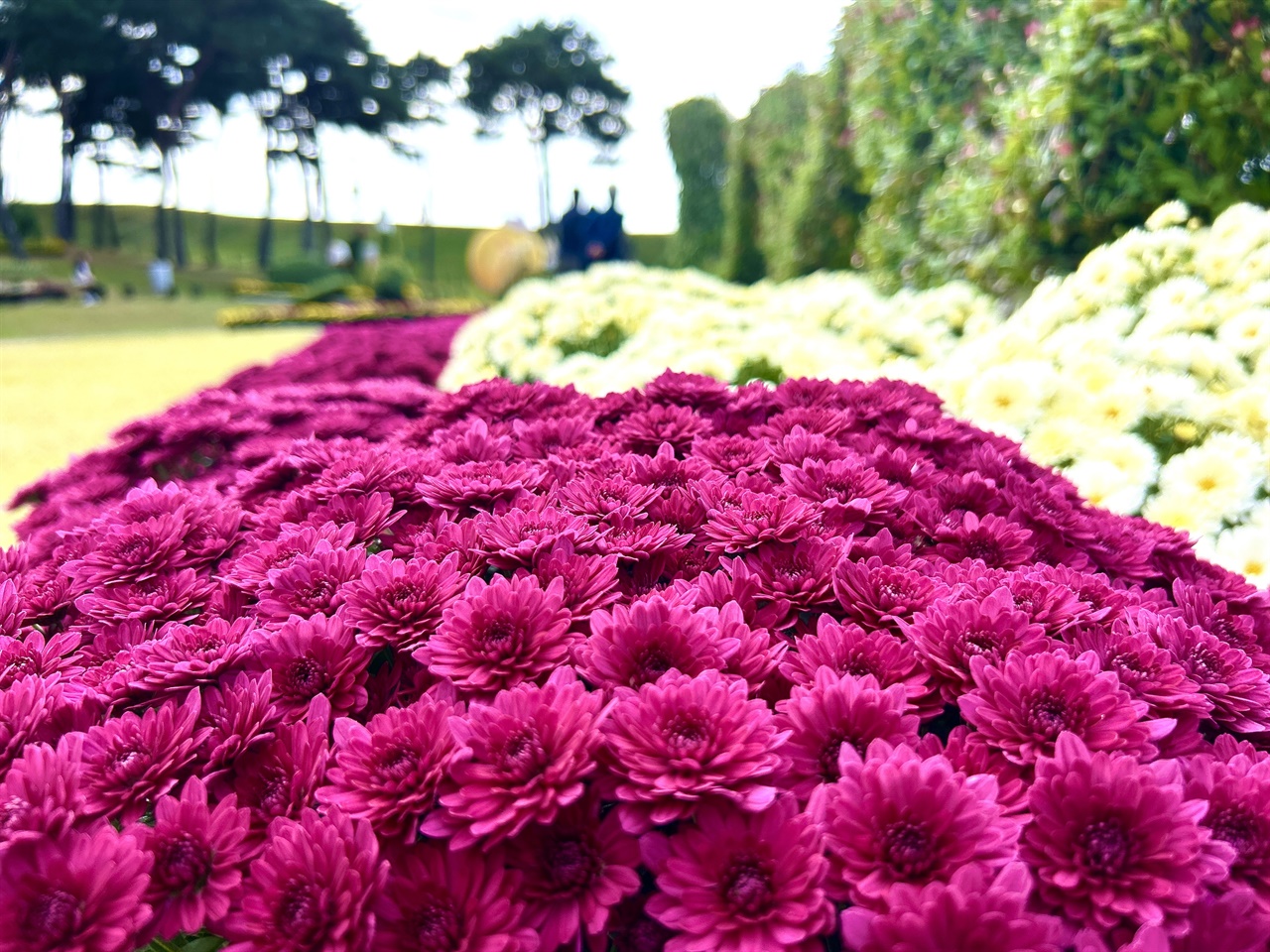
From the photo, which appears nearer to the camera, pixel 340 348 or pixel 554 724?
pixel 554 724

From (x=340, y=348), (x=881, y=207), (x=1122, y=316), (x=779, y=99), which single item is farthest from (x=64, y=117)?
(x=1122, y=316)

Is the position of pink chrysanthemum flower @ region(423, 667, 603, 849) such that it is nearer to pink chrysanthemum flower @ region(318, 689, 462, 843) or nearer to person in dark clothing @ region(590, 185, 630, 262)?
pink chrysanthemum flower @ region(318, 689, 462, 843)

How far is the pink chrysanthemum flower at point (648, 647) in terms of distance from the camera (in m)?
1.02

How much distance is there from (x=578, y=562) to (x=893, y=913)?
0.60 metres

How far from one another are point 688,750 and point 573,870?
17 centimetres

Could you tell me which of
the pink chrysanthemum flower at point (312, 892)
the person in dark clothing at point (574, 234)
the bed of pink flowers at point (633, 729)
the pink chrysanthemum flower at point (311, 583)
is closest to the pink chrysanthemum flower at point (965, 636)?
the bed of pink flowers at point (633, 729)

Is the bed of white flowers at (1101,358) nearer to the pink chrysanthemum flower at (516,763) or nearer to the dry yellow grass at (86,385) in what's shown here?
the pink chrysanthemum flower at (516,763)

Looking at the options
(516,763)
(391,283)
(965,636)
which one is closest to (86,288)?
(391,283)

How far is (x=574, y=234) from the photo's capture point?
14039 millimetres

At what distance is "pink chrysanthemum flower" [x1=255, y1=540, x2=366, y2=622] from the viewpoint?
4.04ft

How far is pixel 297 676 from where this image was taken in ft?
3.61

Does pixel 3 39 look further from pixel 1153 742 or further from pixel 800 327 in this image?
pixel 1153 742

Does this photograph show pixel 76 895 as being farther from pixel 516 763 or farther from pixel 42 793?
pixel 516 763

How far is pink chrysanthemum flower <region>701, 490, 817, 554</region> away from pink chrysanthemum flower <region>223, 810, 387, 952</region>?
65 centimetres
